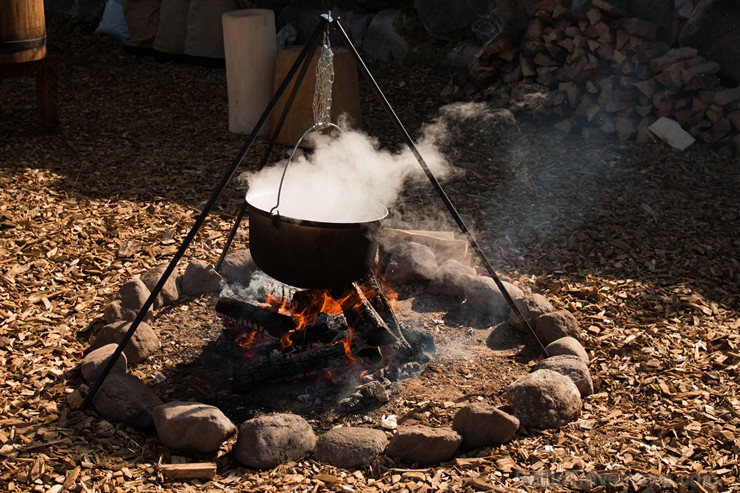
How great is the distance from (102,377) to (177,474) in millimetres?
576

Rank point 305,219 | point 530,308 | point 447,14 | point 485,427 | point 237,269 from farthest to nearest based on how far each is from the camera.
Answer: point 447,14
point 237,269
point 530,308
point 305,219
point 485,427

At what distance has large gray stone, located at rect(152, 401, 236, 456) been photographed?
3.21 m

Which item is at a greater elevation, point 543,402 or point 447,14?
point 447,14

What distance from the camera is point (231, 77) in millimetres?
6746

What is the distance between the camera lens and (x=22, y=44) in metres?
5.97

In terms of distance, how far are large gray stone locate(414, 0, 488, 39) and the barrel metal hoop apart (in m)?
3.43

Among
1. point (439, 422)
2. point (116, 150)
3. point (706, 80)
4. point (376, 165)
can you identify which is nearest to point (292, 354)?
point (439, 422)

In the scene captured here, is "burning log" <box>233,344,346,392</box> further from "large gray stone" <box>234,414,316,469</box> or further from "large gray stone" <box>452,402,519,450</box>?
"large gray stone" <box>452,402,519,450</box>

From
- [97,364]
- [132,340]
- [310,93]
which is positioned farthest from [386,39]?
[97,364]

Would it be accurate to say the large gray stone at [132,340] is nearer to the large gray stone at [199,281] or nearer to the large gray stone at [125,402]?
the large gray stone at [125,402]

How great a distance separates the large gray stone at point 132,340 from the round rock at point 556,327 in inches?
72.2

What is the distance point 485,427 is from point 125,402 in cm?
142

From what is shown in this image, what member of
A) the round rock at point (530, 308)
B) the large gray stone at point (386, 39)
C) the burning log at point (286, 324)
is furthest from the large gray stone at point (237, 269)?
the large gray stone at point (386, 39)

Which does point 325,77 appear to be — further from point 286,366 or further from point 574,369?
point 574,369
